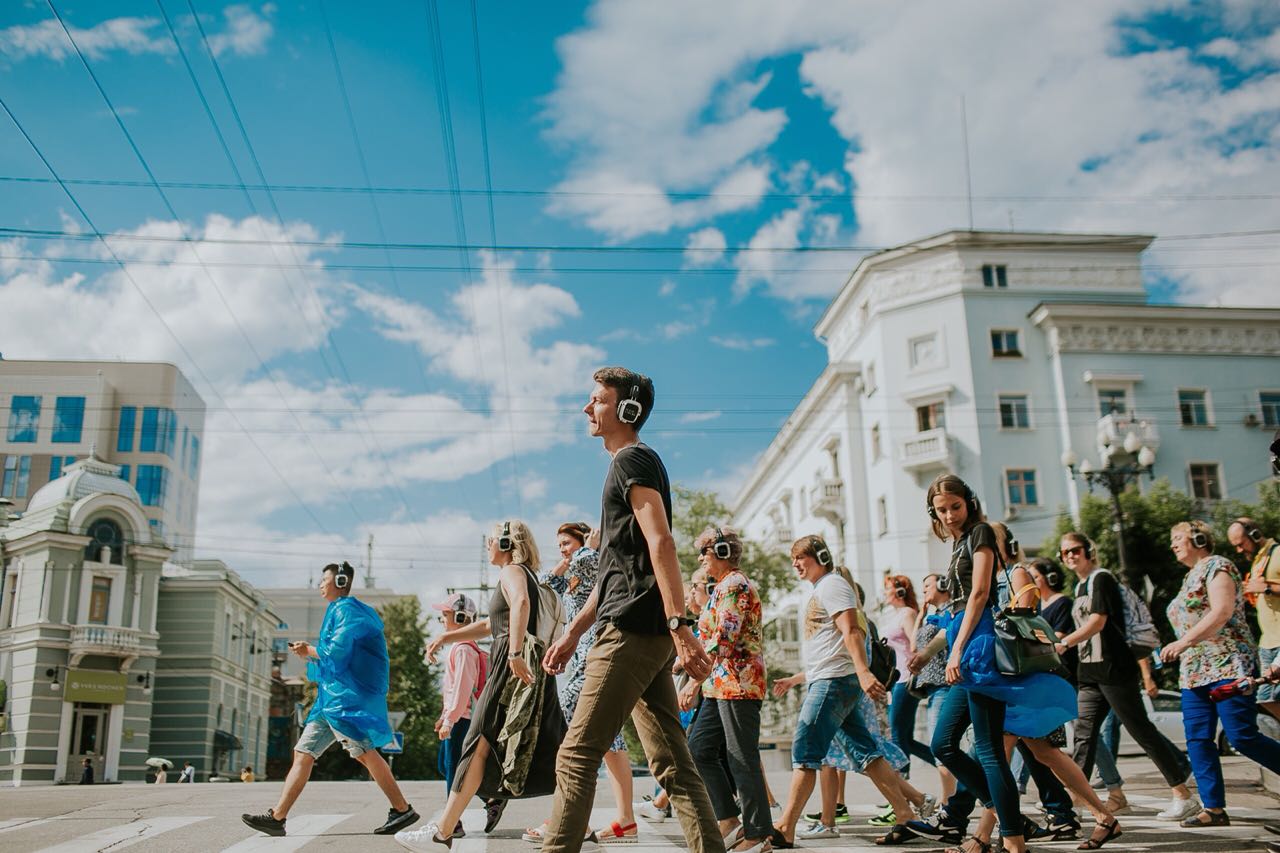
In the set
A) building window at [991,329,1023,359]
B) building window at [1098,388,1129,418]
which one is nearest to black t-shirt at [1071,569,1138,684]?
building window at [991,329,1023,359]

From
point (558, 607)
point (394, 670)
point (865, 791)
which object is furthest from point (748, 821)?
point (394, 670)

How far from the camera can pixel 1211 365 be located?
4400cm

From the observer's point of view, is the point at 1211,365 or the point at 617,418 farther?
the point at 1211,365

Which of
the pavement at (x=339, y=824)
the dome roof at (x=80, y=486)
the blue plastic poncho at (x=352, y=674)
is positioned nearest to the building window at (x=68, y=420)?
the dome roof at (x=80, y=486)

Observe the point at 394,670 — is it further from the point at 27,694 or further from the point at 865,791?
the point at 865,791

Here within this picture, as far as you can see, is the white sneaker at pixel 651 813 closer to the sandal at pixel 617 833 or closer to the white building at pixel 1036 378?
the sandal at pixel 617 833

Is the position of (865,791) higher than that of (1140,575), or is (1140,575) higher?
(1140,575)

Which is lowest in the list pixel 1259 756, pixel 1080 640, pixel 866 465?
pixel 1259 756

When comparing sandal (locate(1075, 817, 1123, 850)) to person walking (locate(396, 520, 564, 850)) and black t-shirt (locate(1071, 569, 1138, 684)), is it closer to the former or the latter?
black t-shirt (locate(1071, 569, 1138, 684))

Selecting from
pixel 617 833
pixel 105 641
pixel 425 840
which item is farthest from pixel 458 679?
pixel 105 641

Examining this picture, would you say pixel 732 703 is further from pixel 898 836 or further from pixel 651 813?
pixel 651 813

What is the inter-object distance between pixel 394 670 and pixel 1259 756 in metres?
51.3

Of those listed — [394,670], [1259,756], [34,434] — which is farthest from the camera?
[394,670]

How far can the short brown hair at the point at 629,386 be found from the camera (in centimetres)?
496
